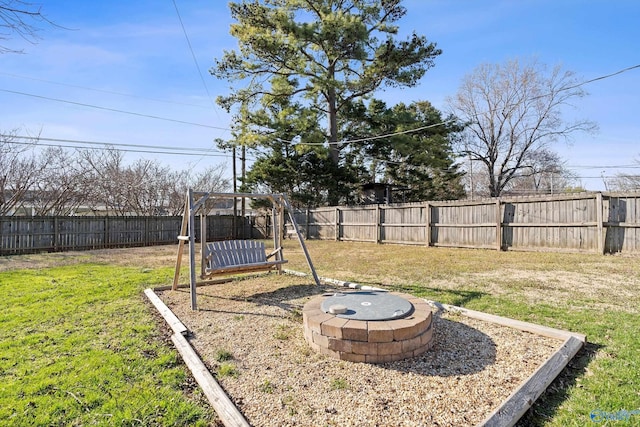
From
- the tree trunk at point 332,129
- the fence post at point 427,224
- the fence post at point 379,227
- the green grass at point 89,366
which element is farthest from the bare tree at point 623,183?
the green grass at point 89,366

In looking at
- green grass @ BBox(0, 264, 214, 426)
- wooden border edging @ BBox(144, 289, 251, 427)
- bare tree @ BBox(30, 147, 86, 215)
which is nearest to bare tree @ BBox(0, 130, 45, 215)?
bare tree @ BBox(30, 147, 86, 215)

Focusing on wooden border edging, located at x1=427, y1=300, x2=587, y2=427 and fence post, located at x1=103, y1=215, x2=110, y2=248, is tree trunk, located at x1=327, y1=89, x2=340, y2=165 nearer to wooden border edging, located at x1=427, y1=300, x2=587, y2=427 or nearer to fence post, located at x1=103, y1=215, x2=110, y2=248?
fence post, located at x1=103, y1=215, x2=110, y2=248

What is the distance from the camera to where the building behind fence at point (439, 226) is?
26.1 ft

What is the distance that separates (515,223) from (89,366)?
10.3m

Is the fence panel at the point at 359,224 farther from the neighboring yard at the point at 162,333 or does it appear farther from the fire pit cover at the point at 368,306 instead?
the fire pit cover at the point at 368,306

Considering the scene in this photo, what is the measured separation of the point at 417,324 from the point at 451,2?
29.5ft

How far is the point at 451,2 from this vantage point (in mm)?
8633

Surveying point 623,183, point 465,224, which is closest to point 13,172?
point 465,224

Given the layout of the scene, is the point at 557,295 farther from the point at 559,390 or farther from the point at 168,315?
the point at 168,315

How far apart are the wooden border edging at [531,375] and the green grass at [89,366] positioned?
176cm

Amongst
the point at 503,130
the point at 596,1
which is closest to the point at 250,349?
the point at 596,1

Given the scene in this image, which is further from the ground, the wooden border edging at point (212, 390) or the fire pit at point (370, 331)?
the fire pit at point (370, 331)

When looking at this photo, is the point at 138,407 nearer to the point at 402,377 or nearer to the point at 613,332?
the point at 402,377

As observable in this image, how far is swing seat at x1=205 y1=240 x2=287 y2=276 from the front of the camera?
5051 mm
